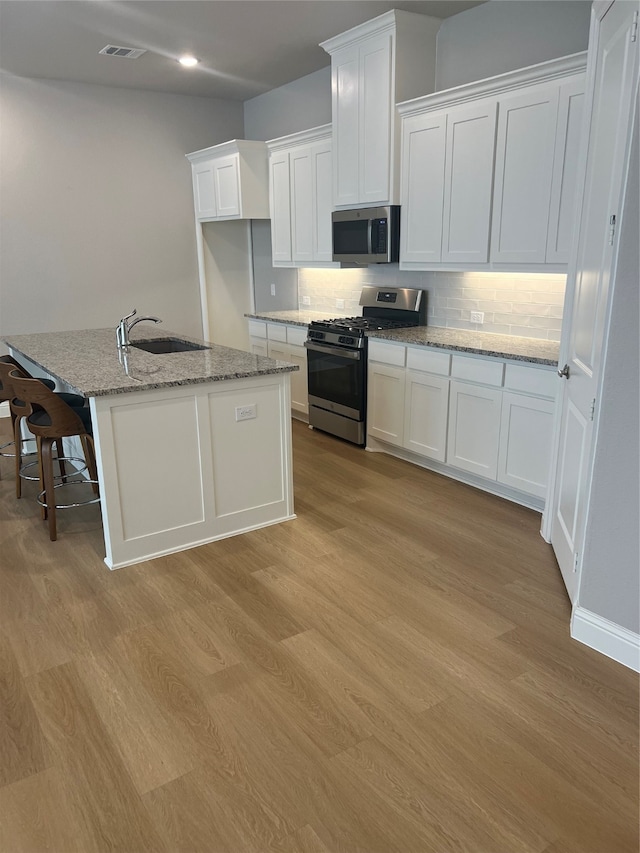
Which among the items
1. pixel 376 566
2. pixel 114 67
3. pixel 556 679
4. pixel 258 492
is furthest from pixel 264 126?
pixel 556 679

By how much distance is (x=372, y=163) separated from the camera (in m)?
4.43

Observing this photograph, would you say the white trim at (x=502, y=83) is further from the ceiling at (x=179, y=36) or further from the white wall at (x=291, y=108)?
the white wall at (x=291, y=108)

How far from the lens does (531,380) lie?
11.3 feet

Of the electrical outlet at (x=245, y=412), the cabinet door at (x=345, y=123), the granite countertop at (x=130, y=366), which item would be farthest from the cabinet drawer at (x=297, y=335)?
the electrical outlet at (x=245, y=412)

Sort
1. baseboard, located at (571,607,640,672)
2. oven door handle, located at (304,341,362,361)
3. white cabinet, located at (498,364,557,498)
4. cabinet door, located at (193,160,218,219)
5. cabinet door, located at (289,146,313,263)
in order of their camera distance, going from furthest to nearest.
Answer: cabinet door, located at (193,160,218,219), cabinet door, located at (289,146,313,263), oven door handle, located at (304,341,362,361), white cabinet, located at (498,364,557,498), baseboard, located at (571,607,640,672)

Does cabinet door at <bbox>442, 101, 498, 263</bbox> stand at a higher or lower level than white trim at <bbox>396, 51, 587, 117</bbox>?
lower

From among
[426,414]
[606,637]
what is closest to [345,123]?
[426,414]

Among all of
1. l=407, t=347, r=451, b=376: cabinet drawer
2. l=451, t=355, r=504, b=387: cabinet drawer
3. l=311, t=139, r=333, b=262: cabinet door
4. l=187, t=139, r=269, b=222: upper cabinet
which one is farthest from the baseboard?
l=187, t=139, r=269, b=222: upper cabinet

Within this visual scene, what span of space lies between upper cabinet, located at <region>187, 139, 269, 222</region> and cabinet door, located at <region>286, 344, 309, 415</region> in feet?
4.58

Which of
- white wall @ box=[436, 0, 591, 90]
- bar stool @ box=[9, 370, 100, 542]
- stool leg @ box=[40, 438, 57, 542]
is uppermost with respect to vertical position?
white wall @ box=[436, 0, 591, 90]

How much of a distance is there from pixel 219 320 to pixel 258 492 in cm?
377

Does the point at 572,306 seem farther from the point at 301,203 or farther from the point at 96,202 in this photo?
the point at 96,202

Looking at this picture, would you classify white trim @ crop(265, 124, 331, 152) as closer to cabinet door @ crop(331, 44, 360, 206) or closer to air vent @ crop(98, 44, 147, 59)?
cabinet door @ crop(331, 44, 360, 206)

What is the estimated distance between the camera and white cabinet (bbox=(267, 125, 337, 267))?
5047 mm
